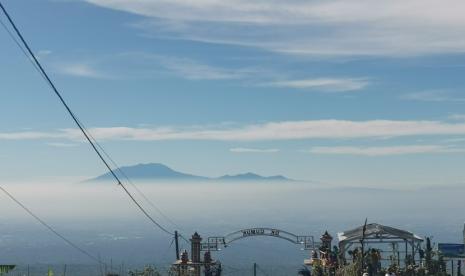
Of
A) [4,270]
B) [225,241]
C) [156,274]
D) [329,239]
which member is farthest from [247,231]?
[4,270]

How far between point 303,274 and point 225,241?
20.2 metres

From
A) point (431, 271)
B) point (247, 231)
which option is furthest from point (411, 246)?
point (247, 231)

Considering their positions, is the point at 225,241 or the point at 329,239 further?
the point at 225,241

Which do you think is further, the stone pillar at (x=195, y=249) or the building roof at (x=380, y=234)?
the stone pillar at (x=195, y=249)

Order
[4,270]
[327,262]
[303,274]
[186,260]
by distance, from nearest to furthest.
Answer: [4,270]
[303,274]
[327,262]
[186,260]

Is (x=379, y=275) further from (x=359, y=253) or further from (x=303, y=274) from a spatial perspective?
(x=303, y=274)

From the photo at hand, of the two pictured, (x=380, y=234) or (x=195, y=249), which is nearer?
(x=380, y=234)

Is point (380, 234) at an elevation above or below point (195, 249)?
above

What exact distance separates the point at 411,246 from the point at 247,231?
1840cm

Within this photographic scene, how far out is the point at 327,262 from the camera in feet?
133

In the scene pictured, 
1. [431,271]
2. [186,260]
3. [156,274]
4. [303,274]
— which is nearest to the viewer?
[303,274]

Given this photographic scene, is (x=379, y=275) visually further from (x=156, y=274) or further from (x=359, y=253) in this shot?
(x=156, y=274)

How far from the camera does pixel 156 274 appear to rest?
43.5 m

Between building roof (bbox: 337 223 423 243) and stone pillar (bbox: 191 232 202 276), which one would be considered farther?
stone pillar (bbox: 191 232 202 276)
